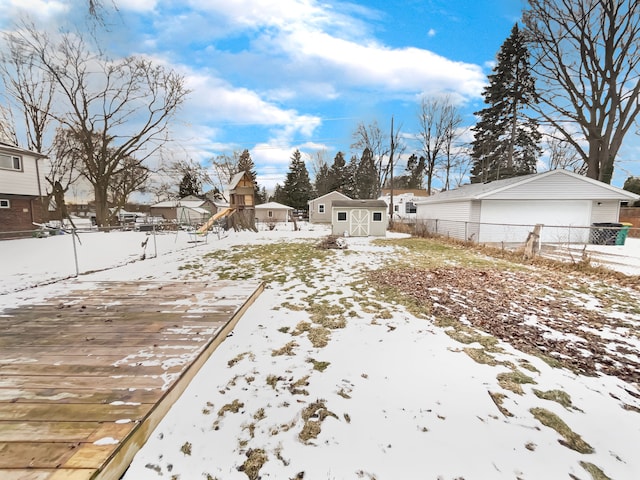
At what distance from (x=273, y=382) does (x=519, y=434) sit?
1.93 metres

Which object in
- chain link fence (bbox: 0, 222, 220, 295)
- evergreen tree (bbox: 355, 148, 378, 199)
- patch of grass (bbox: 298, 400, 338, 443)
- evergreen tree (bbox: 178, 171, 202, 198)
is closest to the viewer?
patch of grass (bbox: 298, 400, 338, 443)

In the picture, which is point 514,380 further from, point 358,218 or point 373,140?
point 373,140

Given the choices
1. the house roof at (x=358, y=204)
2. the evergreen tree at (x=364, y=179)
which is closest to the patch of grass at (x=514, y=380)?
the house roof at (x=358, y=204)

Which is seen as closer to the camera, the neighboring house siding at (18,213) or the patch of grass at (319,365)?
the patch of grass at (319,365)

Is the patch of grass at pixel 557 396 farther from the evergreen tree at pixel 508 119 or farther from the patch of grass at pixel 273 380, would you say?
the evergreen tree at pixel 508 119

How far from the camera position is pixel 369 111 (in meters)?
29.7

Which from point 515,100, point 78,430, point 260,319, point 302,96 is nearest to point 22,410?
point 78,430

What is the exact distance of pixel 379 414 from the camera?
2143 millimetres

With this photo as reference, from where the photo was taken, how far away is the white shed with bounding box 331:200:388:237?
1698 cm

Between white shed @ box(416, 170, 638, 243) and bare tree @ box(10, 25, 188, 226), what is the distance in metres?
22.0

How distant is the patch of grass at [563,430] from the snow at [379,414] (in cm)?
5

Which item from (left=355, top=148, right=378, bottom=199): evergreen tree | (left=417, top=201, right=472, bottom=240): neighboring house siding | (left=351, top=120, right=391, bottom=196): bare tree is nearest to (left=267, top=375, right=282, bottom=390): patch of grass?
(left=417, top=201, right=472, bottom=240): neighboring house siding

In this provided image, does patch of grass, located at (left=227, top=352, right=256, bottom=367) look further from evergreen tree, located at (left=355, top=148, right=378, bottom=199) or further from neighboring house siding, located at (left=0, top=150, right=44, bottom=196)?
evergreen tree, located at (left=355, top=148, right=378, bottom=199)

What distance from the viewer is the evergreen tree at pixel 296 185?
143 ft
